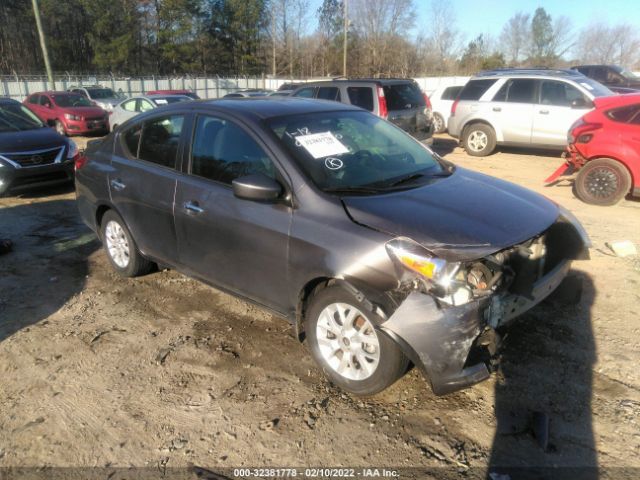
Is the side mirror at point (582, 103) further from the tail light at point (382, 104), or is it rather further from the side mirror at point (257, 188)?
the side mirror at point (257, 188)

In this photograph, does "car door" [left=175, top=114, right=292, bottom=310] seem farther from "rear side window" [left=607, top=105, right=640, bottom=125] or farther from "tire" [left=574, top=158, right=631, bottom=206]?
"rear side window" [left=607, top=105, right=640, bottom=125]

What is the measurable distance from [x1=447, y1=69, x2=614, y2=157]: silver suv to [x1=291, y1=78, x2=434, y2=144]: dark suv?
1.84 metres

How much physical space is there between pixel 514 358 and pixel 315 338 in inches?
55.8

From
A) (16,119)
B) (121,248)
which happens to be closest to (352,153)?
(121,248)

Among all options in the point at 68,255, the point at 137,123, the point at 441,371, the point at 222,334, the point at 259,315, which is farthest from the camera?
the point at 68,255

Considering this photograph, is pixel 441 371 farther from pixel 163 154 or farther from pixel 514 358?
pixel 163 154

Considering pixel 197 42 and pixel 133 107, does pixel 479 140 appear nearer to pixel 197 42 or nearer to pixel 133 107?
pixel 133 107

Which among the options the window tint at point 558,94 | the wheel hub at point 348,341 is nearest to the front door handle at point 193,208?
the wheel hub at point 348,341

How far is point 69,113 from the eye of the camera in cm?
1636

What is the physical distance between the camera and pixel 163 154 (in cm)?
417

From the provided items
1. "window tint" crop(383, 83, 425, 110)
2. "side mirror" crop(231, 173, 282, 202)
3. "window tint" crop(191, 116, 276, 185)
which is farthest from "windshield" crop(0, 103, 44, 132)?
"side mirror" crop(231, 173, 282, 202)

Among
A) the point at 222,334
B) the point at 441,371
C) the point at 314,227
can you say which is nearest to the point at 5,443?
the point at 222,334

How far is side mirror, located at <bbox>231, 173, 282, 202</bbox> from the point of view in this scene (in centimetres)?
310

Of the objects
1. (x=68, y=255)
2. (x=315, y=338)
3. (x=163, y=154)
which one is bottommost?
(x=68, y=255)
